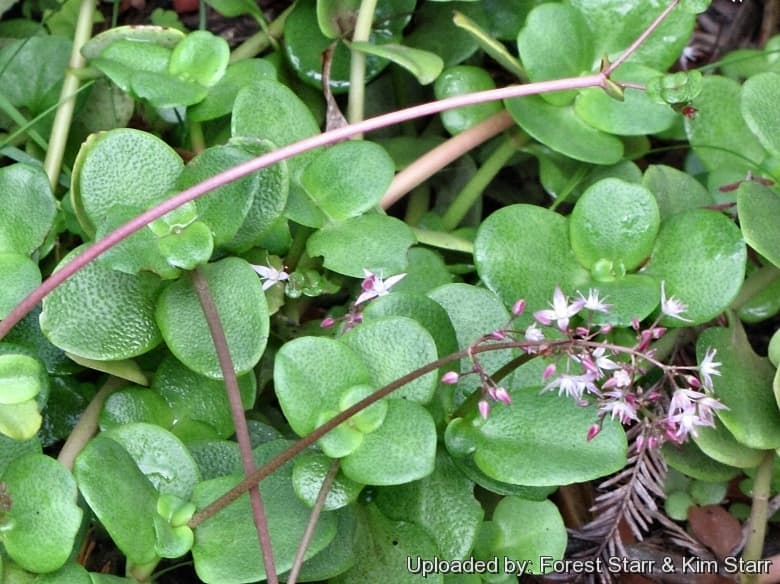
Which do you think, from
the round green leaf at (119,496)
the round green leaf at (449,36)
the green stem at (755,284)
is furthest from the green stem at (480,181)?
the round green leaf at (119,496)

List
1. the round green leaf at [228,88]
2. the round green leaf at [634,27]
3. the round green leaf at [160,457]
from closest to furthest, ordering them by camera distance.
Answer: the round green leaf at [160,457]
the round green leaf at [228,88]
the round green leaf at [634,27]

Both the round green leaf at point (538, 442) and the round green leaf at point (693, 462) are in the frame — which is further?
the round green leaf at point (693, 462)

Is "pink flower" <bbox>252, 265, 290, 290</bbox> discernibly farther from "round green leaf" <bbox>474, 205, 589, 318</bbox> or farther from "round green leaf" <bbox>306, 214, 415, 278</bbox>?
"round green leaf" <bbox>474, 205, 589, 318</bbox>

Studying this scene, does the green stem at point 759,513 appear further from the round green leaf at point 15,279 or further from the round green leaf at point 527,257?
the round green leaf at point 15,279

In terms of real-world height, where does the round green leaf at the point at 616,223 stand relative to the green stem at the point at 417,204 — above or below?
above

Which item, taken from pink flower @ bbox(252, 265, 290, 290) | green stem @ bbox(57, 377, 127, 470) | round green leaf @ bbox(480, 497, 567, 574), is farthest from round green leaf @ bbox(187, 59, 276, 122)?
round green leaf @ bbox(480, 497, 567, 574)

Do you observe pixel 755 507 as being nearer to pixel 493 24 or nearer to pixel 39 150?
pixel 493 24

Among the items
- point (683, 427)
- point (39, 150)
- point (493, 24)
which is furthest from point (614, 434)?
point (39, 150)

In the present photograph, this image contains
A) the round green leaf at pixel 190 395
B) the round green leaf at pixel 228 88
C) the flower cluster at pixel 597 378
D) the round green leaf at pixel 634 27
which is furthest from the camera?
the round green leaf at pixel 634 27
